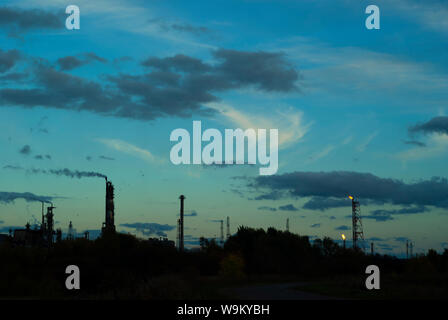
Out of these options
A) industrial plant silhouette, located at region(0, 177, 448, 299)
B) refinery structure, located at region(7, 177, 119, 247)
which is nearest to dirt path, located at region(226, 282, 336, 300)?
industrial plant silhouette, located at region(0, 177, 448, 299)

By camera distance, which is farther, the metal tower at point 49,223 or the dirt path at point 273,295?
the metal tower at point 49,223

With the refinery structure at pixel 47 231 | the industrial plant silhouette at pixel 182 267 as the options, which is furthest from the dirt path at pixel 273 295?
the refinery structure at pixel 47 231

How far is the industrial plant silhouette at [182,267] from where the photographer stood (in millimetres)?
35656

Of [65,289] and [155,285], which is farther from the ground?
[155,285]

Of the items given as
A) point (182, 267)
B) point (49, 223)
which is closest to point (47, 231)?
point (49, 223)

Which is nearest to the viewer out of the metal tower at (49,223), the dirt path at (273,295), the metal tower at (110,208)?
the dirt path at (273,295)

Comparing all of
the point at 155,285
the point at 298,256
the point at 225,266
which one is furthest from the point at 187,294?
the point at 298,256

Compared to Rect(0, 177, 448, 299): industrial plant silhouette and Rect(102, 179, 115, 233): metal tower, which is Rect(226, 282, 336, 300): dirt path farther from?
Rect(102, 179, 115, 233): metal tower

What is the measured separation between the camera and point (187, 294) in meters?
27.5

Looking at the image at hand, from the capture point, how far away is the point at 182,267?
6862cm

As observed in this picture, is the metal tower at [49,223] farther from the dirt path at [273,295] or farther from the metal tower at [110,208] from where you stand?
the dirt path at [273,295]

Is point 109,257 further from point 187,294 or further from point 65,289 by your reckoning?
point 187,294

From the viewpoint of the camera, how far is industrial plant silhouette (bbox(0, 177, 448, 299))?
117 feet
